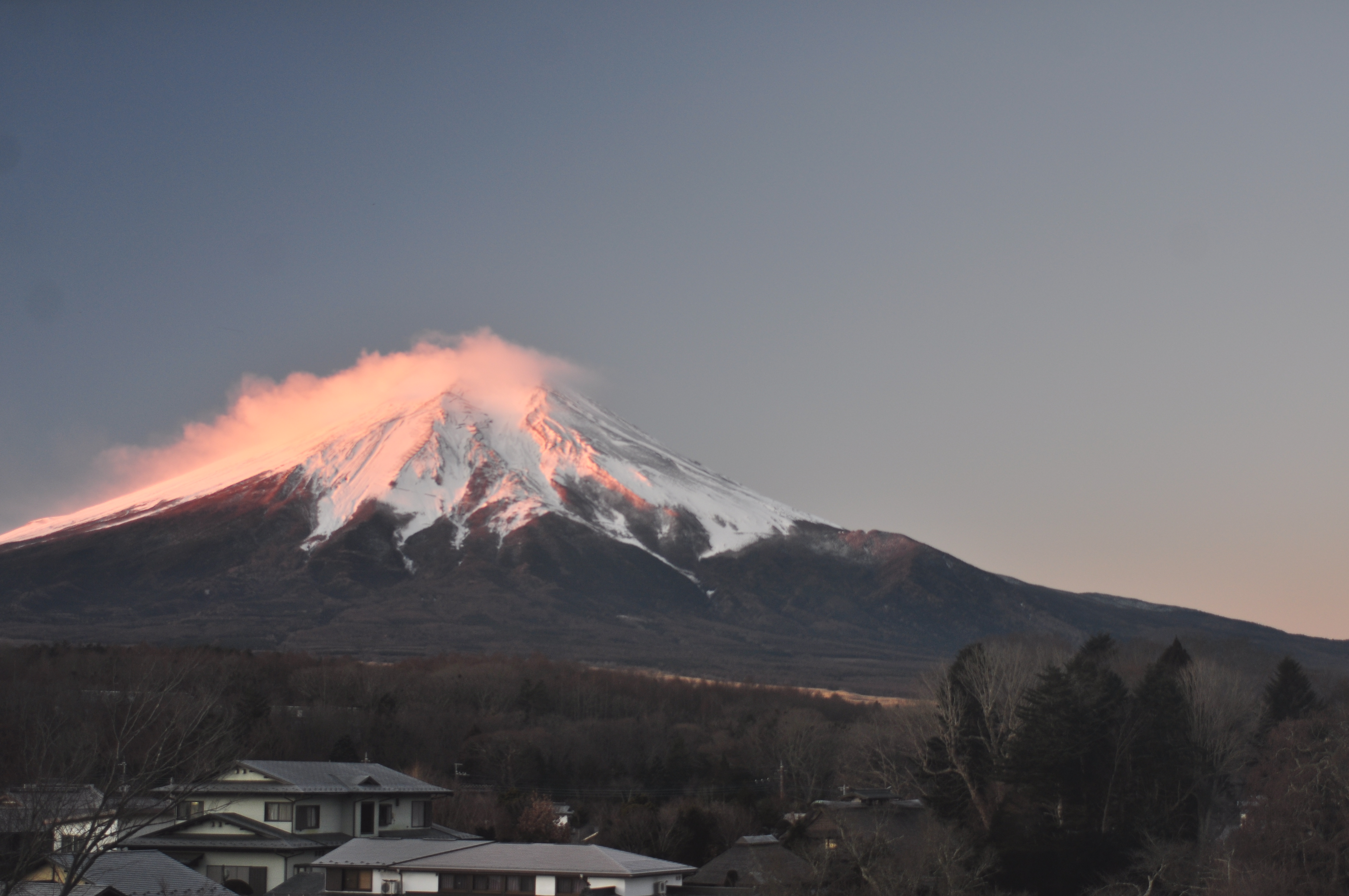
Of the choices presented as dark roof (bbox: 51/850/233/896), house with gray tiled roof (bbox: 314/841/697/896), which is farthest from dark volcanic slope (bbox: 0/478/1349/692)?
dark roof (bbox: 51/850/233/896)

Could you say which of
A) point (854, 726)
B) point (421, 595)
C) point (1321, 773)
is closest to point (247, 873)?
point (1321, 773)

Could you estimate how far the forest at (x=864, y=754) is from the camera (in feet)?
111

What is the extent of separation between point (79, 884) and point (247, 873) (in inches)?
454

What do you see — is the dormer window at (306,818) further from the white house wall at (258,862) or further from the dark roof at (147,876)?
the dark roof at (147,876)

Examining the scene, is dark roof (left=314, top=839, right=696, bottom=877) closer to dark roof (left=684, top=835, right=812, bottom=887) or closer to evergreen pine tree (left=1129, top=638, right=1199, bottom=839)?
dark roof (left=684, top=835, right=812, bottom=887)

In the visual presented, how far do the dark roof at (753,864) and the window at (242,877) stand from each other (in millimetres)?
12877

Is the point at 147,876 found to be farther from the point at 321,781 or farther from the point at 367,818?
the point at 367,818

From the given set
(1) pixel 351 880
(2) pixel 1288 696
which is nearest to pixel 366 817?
(1) pixel 351 880

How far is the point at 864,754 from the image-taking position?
197 ft

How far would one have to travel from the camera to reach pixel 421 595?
594 feet

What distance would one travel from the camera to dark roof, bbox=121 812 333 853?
37562mm

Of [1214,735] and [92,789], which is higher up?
[1214,735]

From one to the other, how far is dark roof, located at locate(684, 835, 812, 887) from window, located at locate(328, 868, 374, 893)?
10761mm

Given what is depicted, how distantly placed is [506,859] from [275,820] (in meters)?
9.02
